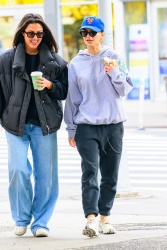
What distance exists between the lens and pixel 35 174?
26.3 feet

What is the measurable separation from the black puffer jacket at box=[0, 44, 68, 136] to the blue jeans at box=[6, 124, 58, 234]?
99mm

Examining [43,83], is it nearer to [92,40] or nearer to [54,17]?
[92,40]

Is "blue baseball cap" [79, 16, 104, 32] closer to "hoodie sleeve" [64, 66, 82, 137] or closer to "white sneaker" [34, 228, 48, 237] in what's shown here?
"hoodie sleeve" [64, 66, 82, 137]

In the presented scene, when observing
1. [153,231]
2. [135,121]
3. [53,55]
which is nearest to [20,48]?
[53,55]

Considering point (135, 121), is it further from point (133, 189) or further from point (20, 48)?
point (20, 48)

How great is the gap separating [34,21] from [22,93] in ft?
1.89

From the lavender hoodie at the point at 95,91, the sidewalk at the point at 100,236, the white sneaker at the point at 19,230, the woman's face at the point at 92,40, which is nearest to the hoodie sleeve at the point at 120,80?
the lavender hoodie at the point at 95,91

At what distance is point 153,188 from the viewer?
1266cm

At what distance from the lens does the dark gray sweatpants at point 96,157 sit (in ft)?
25.6

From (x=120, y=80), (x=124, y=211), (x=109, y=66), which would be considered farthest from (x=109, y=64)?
(x=124, y=211)

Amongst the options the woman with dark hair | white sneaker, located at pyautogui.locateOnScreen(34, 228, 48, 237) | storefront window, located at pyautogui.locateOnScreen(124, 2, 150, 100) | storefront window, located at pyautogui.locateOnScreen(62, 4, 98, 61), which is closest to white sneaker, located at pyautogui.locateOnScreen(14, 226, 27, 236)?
the woman with dark hair

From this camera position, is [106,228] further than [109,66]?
Yes

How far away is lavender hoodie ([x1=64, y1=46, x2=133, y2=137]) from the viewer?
7801 mm

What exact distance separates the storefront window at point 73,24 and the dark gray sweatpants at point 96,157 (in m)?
A: 21.6
